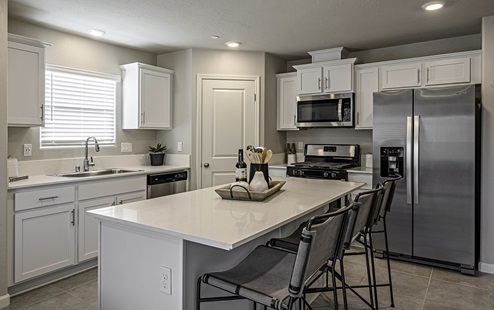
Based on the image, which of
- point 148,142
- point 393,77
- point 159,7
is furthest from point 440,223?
point 148,142

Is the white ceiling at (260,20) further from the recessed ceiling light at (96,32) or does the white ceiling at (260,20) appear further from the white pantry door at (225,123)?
the white pantry door at (225,123)

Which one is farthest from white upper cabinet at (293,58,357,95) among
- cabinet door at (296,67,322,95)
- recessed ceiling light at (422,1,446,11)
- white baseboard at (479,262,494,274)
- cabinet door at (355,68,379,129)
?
white baseboard at (479,262,494,274)

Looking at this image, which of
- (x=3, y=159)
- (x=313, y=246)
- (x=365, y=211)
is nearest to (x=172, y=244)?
(x=313, y=246)

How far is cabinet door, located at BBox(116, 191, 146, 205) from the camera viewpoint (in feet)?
11.6

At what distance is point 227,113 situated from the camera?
14.8ft

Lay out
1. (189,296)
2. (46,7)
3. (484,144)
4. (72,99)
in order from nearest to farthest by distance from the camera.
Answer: (189,296) → (46,7) → (484,144) → (72,99)

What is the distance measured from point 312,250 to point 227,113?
11.0ft

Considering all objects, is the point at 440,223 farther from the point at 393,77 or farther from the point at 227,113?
the point at 227,113

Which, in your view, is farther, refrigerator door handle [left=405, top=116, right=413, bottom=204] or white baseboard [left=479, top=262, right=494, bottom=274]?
refrigerator door handle [left=405, top=116, right=413, bottom=204]

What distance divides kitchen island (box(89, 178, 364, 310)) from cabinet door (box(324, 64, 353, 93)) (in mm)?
2540

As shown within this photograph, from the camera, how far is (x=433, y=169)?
3.33 meters

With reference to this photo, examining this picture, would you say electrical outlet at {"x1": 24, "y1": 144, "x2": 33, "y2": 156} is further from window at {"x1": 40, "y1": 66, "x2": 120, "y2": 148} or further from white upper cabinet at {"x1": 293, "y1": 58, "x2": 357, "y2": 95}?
white upper cabinet at {"x1": 293, "y1": 58, "x2": 357, "y2": 95}

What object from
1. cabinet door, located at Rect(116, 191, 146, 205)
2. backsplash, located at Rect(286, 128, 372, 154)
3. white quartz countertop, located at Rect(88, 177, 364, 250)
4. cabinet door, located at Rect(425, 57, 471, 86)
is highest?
cabinet door, located at Rect(425, 57, 471, 86)

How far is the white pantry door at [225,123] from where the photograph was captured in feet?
14.6
